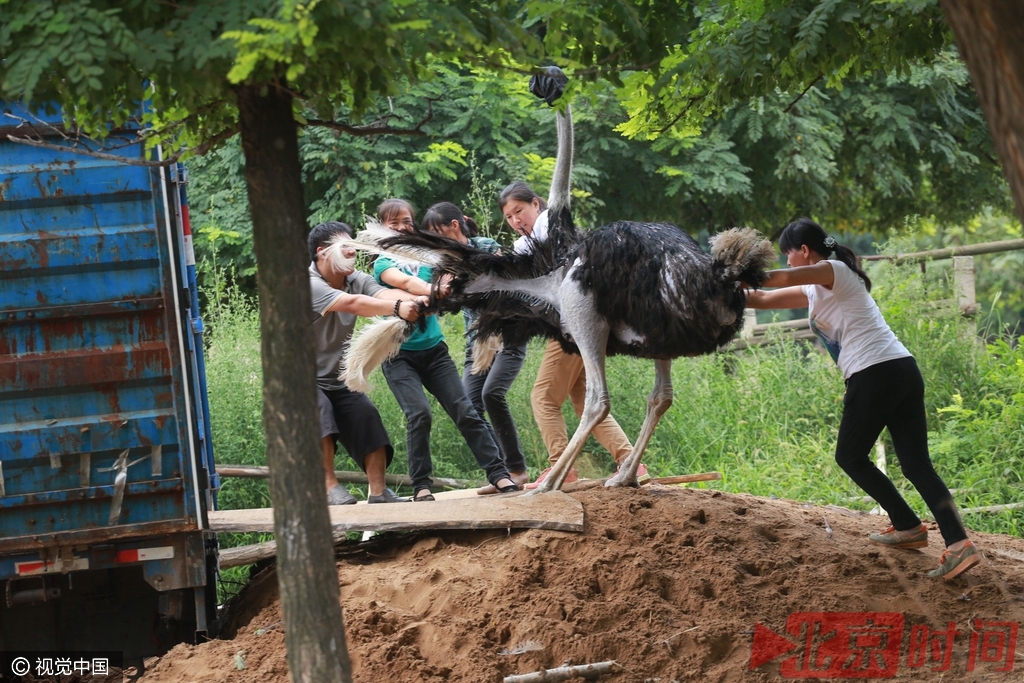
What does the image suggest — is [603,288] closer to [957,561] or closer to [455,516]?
[455,516]

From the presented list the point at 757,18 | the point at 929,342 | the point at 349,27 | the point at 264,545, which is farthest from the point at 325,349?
the point at 929,342

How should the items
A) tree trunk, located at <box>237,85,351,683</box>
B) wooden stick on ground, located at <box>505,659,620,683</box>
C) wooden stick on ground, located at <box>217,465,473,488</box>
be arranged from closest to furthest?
tree trunk, located at <box>237,85,351,683</box> < wooden stick on ground, located at <box>505,659,620,683</box> < wooden stick on ground, located at <box>217,465,473,488</box>

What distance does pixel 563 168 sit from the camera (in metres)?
5.76

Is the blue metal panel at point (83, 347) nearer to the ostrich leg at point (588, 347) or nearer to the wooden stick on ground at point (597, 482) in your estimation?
the ostrich leg at point (588, 347)

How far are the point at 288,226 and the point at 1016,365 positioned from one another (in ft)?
→ 26.1

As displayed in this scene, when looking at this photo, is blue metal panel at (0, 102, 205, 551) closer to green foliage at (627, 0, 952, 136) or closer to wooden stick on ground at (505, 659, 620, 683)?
wooden stick on ground at (505, 659, 620, 683)

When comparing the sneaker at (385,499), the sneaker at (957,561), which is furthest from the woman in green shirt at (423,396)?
the sneaker at (957,561)

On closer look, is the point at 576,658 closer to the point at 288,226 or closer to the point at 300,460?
the point at 300,460

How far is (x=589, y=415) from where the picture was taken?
5.53 meters

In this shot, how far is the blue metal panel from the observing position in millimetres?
4852

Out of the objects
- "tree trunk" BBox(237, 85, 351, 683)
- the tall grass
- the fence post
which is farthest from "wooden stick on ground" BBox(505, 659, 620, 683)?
the fence post

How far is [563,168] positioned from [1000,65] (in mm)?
3259

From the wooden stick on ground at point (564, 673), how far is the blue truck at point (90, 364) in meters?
1.92

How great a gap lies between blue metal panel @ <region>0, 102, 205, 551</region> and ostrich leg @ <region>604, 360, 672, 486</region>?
242 centimetres
